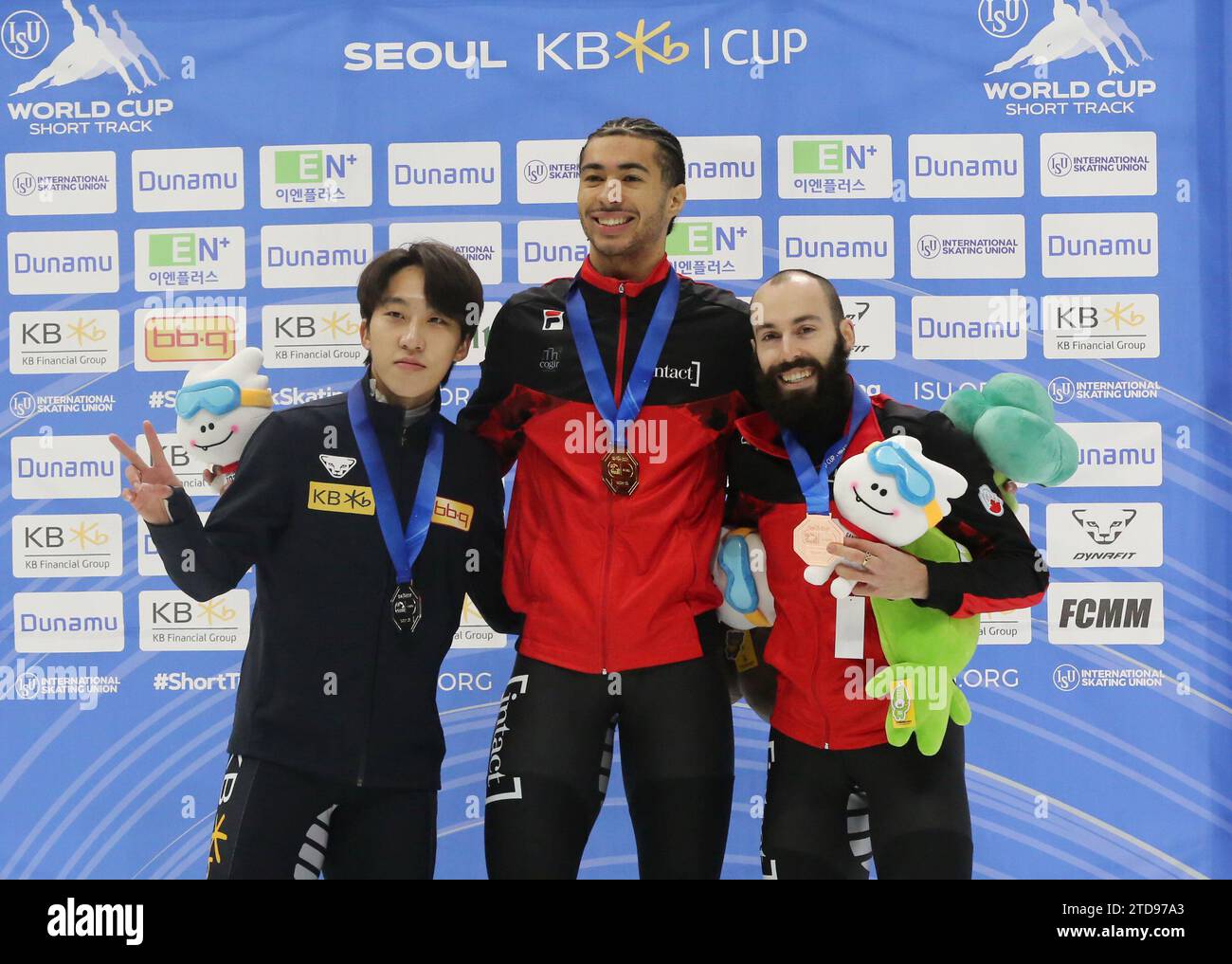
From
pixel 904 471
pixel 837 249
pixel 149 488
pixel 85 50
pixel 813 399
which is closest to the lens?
pixel 904 471

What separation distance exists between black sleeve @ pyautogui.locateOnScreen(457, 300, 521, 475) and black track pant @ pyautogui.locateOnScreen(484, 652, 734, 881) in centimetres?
58

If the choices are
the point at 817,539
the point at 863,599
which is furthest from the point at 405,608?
the point at 863,599

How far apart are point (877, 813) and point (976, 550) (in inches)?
25.5

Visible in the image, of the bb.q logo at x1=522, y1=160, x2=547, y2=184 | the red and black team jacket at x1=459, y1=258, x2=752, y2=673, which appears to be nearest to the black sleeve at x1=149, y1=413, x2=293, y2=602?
the red and black team jacket at x1=459, y1=258, x2=752, y2=673

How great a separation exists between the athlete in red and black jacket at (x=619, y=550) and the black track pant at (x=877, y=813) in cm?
16

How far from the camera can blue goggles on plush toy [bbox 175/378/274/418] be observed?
2.65 metres

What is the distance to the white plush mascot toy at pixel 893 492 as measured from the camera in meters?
2.29

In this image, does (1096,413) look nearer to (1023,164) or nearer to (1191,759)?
(1023,164)

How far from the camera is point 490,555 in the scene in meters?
2.70

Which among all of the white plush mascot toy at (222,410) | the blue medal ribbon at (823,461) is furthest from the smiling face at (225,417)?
the blue medal ribbon at (823,461)

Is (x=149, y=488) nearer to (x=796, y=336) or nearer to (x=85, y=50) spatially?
(x=796, y=336)

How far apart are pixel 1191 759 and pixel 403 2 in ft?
12.9
